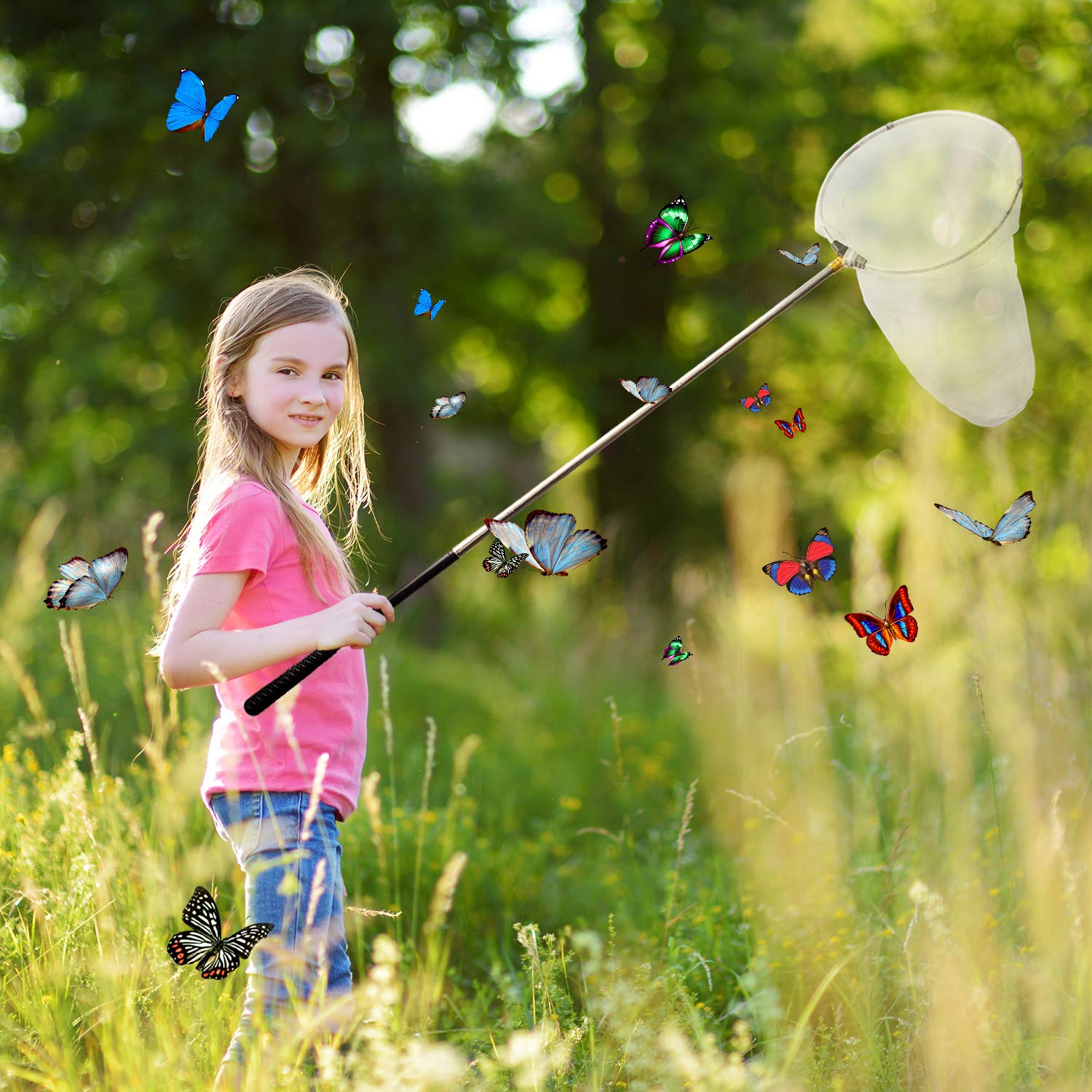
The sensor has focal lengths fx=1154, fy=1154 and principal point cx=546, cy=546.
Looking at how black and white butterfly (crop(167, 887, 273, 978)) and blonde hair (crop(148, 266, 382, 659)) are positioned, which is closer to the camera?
black and white butterfly (crop(167, 887, 273, 978))

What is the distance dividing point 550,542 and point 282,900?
0.80 m

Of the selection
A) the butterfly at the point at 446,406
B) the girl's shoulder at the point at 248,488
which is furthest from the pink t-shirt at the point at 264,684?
the butterfly at the point at 446,406

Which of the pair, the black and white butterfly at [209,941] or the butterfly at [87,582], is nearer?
A: the black and white butterfly at [209,941]

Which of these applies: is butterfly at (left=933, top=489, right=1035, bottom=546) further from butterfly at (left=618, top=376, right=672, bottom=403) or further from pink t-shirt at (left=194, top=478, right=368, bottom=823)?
pink t-shirt at (left=194, top=478, right=368, bottom=823)

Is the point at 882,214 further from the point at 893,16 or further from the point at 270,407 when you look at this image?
the point at 893,16

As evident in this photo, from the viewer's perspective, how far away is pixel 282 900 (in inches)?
80.4

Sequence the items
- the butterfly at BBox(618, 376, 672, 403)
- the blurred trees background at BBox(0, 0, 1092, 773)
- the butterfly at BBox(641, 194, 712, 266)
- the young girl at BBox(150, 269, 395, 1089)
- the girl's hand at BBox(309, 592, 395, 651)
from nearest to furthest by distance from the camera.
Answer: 1. the girl's hand at BBox(309, 592, 395, 651)
2. the young girl at BBox(150, 269, 395, 1089)
3. the butterfly at BBox(618, 376, 672, 403)
4. the butterfly at BBox(641, 194, 712, 266)
5. the blurred trees background at BBox(0, 0, 1092, 773)

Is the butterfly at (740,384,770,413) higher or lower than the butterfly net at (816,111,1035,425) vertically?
lower

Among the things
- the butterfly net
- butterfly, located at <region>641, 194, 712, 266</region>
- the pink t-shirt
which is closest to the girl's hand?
the pink t-shirt

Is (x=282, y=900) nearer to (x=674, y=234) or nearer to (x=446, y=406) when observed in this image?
(x=446, y=406)

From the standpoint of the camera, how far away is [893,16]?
10.9 m

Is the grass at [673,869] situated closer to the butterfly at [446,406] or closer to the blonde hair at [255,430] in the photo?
the blonde hair at [255,430]

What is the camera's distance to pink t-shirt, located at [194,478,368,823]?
6.75 ft

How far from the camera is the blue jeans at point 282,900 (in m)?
2.01
